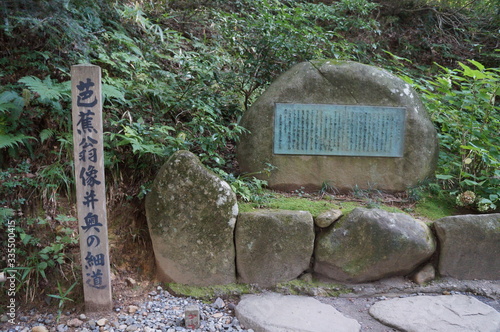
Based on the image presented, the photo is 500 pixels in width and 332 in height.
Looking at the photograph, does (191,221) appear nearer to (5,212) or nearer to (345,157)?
(5,212)

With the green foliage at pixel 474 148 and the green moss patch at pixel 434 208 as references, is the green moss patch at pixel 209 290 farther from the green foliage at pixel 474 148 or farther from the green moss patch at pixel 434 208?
the green foliage at pixel 474 148

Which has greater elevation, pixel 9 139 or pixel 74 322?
pixel 9 139

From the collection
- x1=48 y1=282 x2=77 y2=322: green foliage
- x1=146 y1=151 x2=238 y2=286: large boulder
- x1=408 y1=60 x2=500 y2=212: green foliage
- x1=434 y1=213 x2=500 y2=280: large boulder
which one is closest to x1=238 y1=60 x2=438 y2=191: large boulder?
x1=408 y1=60 x2=500 y2=212: green foliage

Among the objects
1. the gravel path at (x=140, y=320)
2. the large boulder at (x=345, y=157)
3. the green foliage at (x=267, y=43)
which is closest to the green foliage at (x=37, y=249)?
the gravel path at (x=140, y=320)

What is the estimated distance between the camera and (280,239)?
3.17 m

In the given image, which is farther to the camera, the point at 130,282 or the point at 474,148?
the point at 474,148

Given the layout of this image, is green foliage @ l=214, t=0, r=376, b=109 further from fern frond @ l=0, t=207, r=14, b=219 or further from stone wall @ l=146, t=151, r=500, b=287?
fern frond @ l=0, t=207, r=14, b=219

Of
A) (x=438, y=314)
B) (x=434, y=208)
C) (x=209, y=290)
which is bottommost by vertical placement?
(x=438, y=314)

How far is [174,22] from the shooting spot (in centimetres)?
623

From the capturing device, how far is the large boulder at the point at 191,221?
3098mm

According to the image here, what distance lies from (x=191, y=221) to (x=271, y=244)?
76 centimetres

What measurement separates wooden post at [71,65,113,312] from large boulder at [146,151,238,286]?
477 mm

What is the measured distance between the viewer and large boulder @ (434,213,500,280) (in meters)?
3.32

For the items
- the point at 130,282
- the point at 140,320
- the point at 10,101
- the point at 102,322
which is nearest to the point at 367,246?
the point at 140,320
